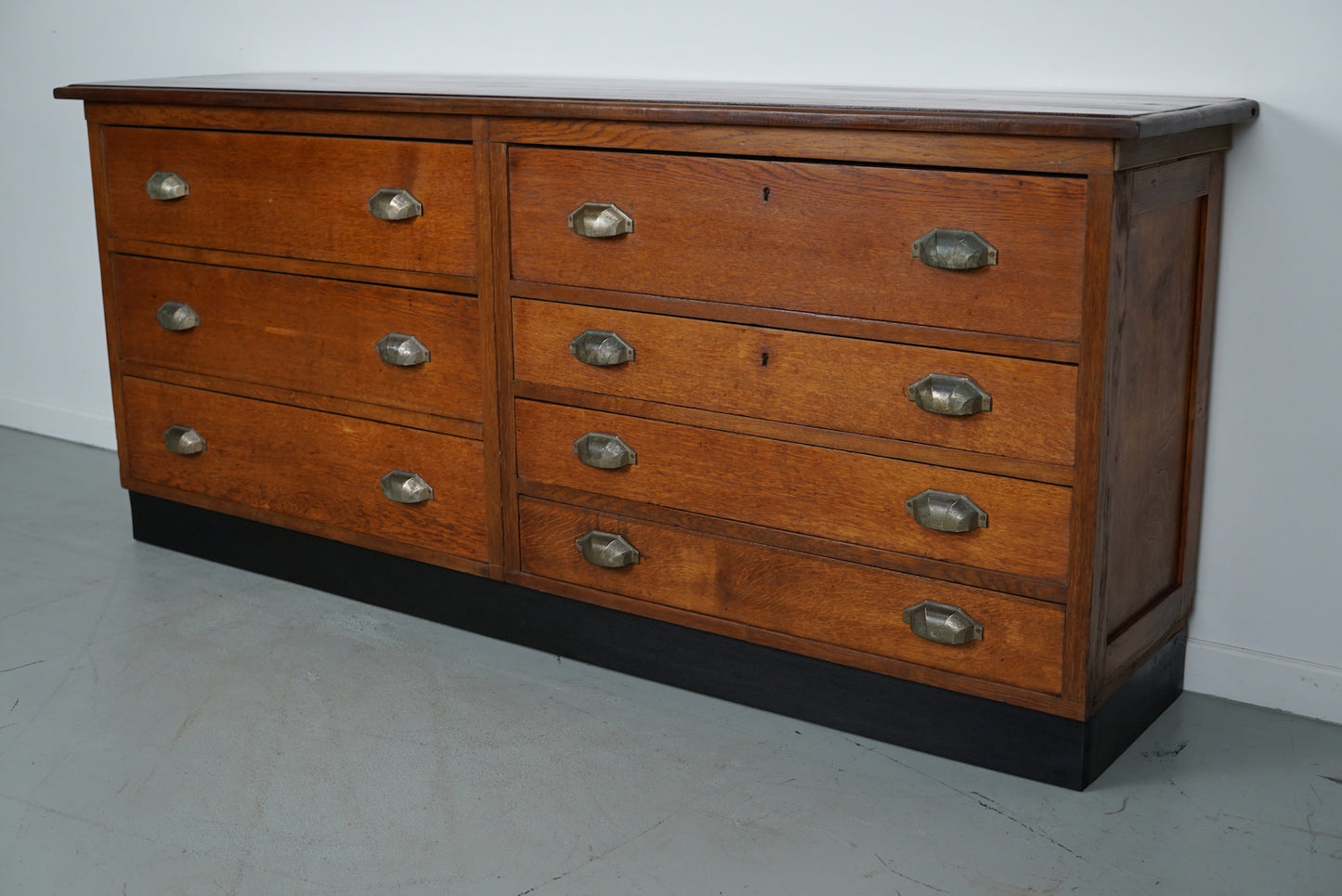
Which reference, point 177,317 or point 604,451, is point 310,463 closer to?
point 177,317

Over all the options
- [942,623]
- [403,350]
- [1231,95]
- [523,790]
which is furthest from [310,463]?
[1231,95]

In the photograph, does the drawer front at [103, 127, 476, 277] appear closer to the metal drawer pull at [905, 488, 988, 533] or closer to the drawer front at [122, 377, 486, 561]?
the drawer front at [122, 377, 486, 561]

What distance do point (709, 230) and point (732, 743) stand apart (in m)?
0.77

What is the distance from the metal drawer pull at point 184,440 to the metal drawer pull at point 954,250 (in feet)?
5.15

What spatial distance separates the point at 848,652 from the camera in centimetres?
206

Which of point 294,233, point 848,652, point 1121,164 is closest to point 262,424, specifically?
point 294,233

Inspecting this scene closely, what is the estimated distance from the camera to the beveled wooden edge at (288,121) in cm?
227

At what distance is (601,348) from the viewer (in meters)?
2.17

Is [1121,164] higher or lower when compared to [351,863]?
higher

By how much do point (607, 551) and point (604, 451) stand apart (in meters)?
0.17

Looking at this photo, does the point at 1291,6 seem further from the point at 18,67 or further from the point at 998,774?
the point at 18,67

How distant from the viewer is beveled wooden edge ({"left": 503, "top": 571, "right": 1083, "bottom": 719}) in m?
1.93

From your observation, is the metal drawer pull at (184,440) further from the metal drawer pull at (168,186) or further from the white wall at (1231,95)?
the white wall at (1231,95)

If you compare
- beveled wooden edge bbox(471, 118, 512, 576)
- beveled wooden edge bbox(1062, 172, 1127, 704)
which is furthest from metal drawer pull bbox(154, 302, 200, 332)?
beveled wooden edge bbox(1062, 172, 1127, 704)
